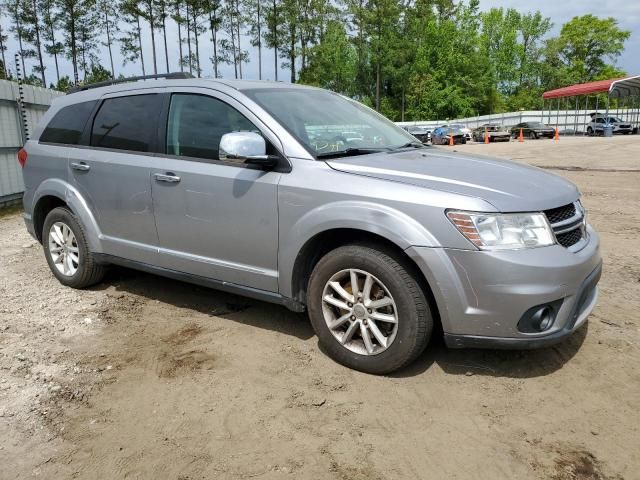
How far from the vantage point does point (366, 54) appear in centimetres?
5925

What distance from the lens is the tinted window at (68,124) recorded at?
5008 millimetres

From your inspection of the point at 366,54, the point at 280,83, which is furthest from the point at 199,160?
the point at 366,54

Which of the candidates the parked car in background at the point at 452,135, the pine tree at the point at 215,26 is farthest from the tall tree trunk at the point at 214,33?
the parked car in background at the point at 452,135

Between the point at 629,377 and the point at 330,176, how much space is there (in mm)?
2159

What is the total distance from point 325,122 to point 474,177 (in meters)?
1.24

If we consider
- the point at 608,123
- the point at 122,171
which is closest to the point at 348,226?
the point at 122,171

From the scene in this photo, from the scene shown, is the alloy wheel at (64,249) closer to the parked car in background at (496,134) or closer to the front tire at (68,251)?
the front tire at (68,251)

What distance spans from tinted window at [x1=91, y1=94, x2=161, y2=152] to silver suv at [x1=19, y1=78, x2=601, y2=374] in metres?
0.01

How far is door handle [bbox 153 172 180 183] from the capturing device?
4.12 metres

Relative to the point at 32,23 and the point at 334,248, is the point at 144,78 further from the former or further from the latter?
the point at 32,23

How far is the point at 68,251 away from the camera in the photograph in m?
5.23

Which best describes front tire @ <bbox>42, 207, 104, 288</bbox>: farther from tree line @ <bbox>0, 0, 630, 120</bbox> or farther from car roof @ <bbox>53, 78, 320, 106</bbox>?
tree line @ <bbox>0, 0, 630, 120</bbox>

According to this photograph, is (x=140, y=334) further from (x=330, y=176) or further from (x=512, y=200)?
(x=512, y=200)

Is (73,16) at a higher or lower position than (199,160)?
higher
